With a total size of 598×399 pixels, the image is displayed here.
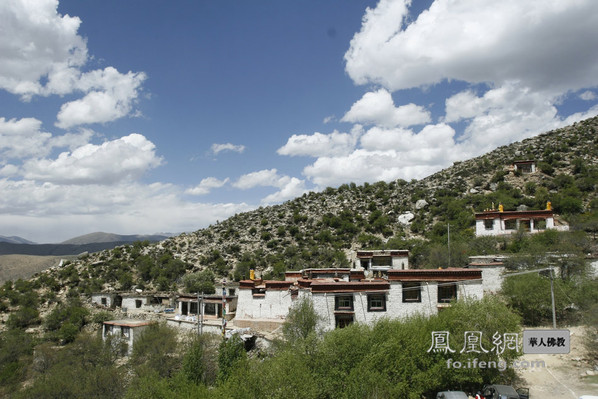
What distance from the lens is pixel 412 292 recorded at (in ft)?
81.0

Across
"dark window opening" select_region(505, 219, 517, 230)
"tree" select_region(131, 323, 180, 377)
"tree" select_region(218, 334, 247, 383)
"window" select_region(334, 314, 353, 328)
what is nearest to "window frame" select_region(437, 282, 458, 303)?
"window" select_region(334, 314, 353, 328)

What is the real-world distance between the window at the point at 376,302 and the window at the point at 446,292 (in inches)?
139

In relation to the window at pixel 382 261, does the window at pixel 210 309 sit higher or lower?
lower

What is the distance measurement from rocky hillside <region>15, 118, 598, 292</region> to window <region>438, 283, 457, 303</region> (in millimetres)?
21938

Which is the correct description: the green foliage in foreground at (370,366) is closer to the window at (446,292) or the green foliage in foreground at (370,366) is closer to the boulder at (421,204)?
the window at (446,292)

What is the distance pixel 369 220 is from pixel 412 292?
41.0 meters

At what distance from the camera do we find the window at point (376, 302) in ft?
81.8

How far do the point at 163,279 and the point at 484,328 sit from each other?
45079 millimetres

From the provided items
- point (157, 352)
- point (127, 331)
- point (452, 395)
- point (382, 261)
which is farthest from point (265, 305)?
point (452, 395)

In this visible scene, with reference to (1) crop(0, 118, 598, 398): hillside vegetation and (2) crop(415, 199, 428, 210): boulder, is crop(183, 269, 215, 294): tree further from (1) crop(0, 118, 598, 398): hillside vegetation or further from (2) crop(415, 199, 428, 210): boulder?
(2) crop(415, 199, 428, 210): boulder

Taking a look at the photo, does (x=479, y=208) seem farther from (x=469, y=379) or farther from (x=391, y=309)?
(x=469, y=379)

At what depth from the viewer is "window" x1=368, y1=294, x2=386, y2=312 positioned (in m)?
24.9

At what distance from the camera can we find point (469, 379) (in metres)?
17.6

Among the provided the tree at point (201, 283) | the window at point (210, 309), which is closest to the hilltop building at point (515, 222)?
the window at point (210, 309)
